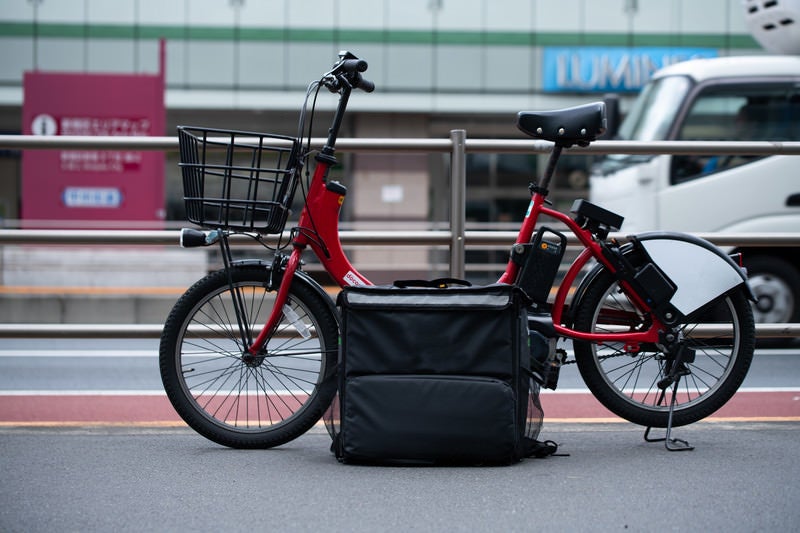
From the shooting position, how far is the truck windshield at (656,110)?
952cm

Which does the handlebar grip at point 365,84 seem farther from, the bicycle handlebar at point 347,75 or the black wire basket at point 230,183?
the black wire basket at point 230,183

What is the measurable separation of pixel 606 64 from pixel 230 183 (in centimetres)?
2084

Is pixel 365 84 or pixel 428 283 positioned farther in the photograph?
pixel 365 84

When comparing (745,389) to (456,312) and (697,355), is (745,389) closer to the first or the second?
(697,355)

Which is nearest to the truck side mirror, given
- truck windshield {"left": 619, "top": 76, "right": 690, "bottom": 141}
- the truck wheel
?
truck windshield {"left": 619, "top": 76, "right": 690, "bottom": 141}

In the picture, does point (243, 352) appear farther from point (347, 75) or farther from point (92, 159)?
point (92, 159)

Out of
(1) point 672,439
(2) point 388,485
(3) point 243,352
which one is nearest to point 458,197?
(3) point 243,352

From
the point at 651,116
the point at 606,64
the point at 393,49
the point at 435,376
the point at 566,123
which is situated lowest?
the point at 435,376

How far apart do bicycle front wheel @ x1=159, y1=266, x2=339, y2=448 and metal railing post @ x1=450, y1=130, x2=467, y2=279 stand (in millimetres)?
991

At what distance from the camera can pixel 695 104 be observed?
30.9 ft

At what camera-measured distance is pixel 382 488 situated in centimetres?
351

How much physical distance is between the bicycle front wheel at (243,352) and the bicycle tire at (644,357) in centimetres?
104

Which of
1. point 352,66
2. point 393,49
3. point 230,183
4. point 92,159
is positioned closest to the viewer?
point 230,183

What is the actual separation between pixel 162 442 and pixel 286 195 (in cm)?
116
